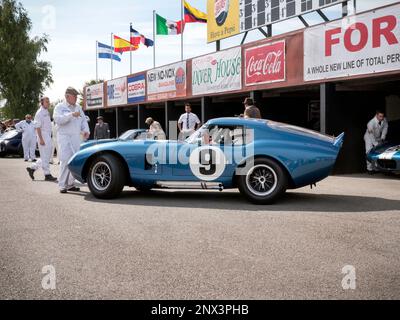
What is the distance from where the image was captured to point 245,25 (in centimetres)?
1712

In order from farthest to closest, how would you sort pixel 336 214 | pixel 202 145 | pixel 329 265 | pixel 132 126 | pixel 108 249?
pixel 132 126 < pixel 202 145 < pixel 336 214 < pixel 108 249 < pixel 329 265

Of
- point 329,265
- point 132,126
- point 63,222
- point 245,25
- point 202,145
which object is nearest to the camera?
point 329,265

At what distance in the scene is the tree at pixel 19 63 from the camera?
44.4m

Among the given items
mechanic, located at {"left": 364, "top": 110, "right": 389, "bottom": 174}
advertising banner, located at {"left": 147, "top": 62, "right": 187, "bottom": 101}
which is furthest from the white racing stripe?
advertising banner, located at {"left": 147, "top": 62, "right": 187, "bottom": 101}

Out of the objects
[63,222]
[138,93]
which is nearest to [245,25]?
[138,93]

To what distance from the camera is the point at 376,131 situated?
1252 cm

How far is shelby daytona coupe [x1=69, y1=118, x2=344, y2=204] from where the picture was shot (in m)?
7.07

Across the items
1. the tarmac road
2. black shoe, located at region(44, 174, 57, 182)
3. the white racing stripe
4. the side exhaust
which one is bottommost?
the tarmac road

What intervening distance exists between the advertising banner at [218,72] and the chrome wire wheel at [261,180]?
355 inches

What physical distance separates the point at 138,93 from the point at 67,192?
16097 mm

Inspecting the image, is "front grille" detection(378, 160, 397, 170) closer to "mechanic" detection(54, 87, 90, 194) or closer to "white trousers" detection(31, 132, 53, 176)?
"mechanic" detection(54, 87, 90, 194)

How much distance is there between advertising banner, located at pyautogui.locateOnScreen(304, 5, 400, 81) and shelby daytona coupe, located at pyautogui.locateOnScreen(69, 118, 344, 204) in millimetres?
4314
